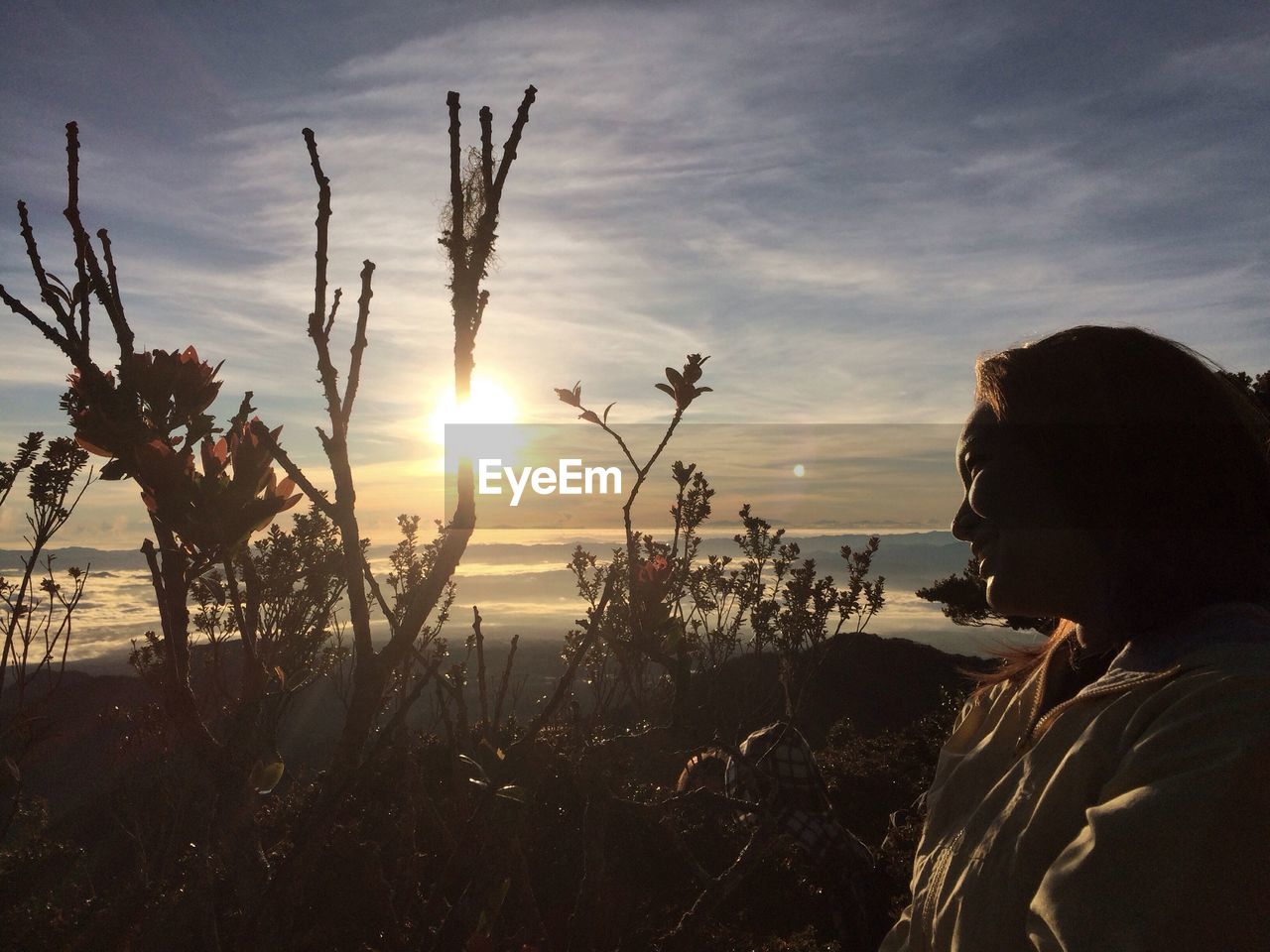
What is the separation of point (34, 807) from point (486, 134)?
417 inches

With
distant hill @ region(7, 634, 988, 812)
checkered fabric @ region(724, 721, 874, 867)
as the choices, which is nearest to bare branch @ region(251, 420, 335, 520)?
checkered fabric @ region(724, 721, 874, 867)

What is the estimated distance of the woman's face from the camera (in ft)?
4.46

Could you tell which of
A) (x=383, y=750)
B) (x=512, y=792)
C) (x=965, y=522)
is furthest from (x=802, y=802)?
(x=965, y=522)

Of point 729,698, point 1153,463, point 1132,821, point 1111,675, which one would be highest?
point 1153,463

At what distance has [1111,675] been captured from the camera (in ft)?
3.93

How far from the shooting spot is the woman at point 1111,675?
89 centimetres

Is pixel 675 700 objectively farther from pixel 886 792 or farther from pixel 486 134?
pixel 886 792

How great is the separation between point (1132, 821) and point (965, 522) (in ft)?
2.20

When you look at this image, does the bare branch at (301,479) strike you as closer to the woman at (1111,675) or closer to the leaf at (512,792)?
the leaf at (512,792)

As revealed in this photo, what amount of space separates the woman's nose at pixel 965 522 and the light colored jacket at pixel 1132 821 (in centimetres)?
32

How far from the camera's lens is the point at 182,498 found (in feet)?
5.33

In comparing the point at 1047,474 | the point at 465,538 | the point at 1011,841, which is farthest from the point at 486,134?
the point at 1011,841

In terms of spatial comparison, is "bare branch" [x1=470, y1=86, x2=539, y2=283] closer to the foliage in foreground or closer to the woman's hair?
the foliage in foreground

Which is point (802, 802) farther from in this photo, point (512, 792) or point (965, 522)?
point (965, 522)
